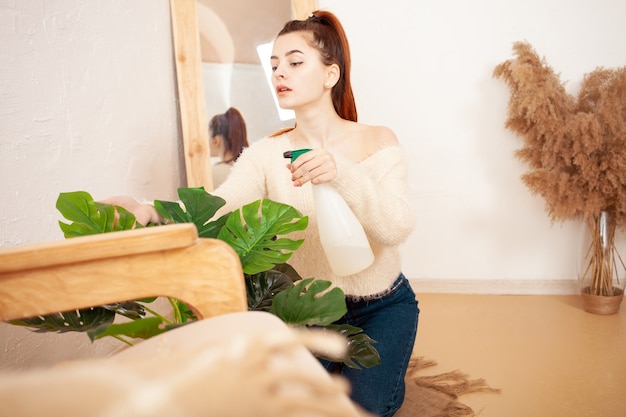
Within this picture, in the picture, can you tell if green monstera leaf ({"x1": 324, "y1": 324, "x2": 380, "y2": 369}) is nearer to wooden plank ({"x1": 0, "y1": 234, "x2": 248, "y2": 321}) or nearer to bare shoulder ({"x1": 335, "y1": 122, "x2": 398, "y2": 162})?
wooden plank ({"x1": 0, "y1": 234, "x2": 248, "y2": 321})

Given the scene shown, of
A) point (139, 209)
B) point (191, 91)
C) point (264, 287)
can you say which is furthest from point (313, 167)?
point (191, 91)

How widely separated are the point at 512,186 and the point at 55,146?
1763 millimetres

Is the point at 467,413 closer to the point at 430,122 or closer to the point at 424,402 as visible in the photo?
the point at 424,402

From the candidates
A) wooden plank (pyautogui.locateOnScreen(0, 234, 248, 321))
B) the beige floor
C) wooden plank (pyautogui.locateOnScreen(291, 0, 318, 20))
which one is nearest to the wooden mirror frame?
wooden plank (pyautogui.locateOnScreen(291, 0, 318, 20))

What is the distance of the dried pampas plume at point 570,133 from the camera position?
173 cm

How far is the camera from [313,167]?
0.91 meters

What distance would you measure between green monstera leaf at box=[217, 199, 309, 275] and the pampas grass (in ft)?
4.34

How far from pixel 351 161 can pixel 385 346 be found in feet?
1.49

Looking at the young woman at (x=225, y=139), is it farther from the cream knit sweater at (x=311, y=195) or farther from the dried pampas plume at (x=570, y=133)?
the dried pampas plume at (x=570, y=133)

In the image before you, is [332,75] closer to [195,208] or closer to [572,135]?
[195,208]

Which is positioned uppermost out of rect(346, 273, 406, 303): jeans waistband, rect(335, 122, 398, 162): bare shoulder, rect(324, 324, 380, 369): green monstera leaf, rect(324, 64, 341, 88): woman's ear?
rect(324, 64, 341, 88): woman's ear

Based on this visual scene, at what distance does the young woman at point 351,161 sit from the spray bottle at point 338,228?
132 mm

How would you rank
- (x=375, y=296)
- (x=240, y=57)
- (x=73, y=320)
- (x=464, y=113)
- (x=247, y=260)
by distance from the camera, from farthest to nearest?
(x=464, y=113) < (x=240, y=57) < (x=375, y=296) < (x=247, y=260) < (x=73, y=320)

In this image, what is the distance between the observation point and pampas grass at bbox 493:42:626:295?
1731mm
